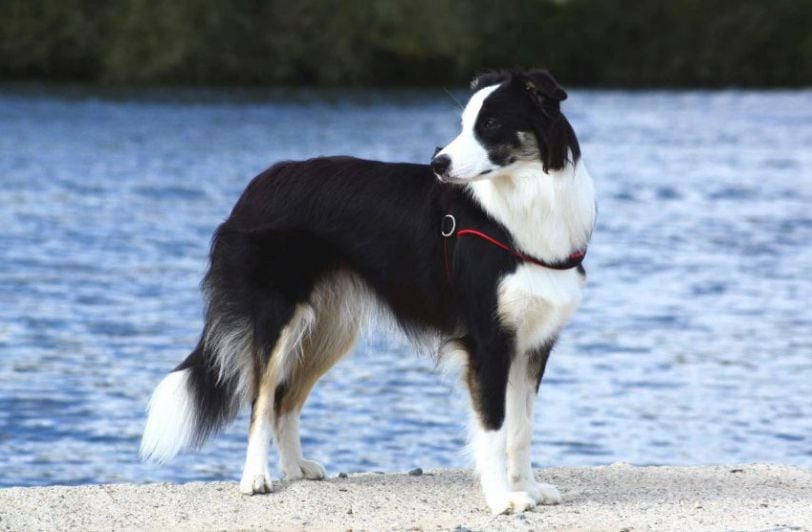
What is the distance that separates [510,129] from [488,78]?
0.93 ft

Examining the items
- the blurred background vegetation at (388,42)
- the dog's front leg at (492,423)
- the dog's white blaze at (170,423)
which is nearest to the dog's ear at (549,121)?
the dog's front leg at (492,423)

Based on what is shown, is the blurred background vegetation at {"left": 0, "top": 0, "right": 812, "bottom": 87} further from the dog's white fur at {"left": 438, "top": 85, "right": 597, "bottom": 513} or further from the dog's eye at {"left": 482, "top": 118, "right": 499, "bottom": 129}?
the dog's eye at {"left": 482, "top": 118, "right": 499, "bottom": 129}

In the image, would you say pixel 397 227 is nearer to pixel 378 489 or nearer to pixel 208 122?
pixel 378 489

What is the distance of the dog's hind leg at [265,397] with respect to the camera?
6750 mm

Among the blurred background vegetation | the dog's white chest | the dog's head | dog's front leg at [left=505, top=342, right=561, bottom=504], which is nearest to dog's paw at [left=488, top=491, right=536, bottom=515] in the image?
dog's front leg at [left=505, top=342, right=561, bottom=504]

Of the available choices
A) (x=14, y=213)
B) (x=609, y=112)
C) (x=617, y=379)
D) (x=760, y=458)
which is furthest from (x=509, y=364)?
(x=609, y=112)

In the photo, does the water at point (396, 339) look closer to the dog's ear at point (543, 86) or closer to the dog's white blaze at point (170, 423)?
the dog's white blaze at point (170, 423)

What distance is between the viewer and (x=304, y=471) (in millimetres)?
7152

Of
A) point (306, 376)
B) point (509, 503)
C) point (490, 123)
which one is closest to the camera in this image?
point (490, 123)

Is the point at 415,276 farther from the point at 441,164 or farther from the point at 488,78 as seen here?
the point at 488,78

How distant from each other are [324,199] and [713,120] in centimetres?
3177

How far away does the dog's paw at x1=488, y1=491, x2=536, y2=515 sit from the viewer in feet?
21.0

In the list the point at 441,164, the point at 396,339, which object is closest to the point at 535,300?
the point at 441,164

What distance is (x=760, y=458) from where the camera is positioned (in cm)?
916
